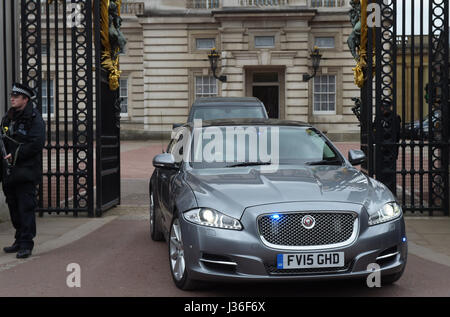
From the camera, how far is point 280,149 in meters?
6.20

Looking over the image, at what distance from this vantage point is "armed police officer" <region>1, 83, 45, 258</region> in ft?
21.2

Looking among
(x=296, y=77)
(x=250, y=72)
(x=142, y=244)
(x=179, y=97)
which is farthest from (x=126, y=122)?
(x=142, y=244)

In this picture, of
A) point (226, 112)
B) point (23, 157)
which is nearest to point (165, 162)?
point (23, 157)

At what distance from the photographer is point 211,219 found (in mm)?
4801

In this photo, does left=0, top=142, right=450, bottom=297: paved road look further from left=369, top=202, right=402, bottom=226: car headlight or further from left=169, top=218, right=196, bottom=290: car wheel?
left=369, top=202, right=402, bottom=226: car headlight

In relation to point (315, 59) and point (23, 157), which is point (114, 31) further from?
point (315, 59)

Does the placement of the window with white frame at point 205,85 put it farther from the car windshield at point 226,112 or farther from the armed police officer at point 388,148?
the armed police officer at point 388,148

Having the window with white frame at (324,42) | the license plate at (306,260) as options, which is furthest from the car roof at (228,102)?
the window with white frame at (324,42)

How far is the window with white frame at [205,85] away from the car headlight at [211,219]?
28.2 metres

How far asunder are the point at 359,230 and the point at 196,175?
Result: 5.25 ft

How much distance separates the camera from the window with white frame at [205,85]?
32.9 m

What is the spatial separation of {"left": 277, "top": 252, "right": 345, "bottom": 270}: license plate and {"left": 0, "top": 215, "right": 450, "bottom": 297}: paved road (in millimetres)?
467

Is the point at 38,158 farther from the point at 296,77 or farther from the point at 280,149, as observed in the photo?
the point at 296,77

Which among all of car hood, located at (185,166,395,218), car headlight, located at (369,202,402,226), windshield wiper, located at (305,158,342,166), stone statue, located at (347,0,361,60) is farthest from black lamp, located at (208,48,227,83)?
car headlight, located at (369,202,402,226)
